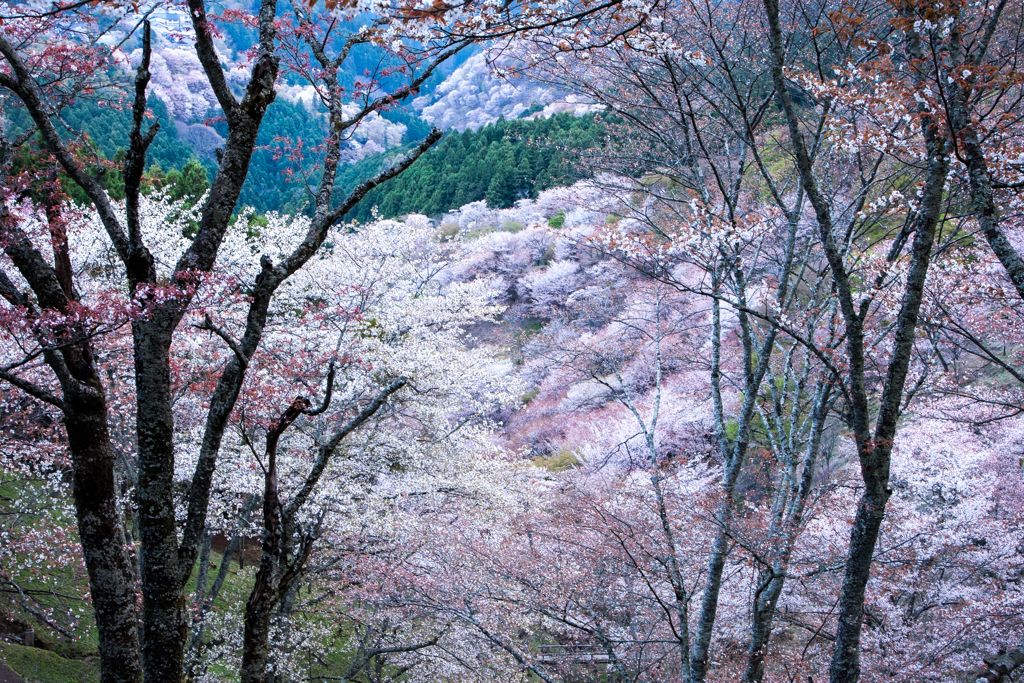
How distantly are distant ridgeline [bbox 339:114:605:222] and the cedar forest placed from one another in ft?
52.4

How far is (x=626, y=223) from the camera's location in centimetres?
Result: 658

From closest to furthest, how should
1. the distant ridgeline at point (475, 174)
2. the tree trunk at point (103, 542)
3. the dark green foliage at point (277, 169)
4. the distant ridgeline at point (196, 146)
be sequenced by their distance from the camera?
the tree trunk at point (103, 542) < the distant ridgeline at point (196, 146) < the distant ridgeline at point (475, 174) < the dark green foliage at point (277, 169)

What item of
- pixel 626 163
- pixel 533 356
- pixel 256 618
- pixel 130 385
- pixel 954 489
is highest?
pixel 533 356

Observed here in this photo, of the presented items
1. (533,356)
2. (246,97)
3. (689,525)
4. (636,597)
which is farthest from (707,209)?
(533,356)

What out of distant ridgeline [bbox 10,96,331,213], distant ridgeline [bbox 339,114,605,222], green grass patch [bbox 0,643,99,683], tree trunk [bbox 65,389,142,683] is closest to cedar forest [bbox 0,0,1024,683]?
tree trunk [bbox 65,389,142,683]

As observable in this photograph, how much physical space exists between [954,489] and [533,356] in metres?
13.6

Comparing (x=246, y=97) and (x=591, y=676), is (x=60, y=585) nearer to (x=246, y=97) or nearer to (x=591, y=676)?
A: (x=591, y=676)

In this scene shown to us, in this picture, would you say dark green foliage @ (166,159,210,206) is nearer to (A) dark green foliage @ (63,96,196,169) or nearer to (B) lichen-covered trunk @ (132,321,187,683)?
(A) dark green foliage @ (63,96,196,169)

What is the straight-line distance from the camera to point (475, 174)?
115 feet

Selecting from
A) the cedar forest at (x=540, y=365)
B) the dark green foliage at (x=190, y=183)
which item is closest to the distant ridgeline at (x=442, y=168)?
the dark green foliage at (x=190, y=183)

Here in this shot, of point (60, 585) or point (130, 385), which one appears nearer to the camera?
point (130, 385)

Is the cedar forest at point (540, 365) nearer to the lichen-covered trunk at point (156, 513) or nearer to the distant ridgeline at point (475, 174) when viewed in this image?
the lichen-covered trunk at point (156, 513)

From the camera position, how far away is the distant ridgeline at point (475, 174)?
32219 millimetres

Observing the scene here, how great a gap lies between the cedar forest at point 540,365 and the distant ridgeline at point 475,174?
16.0 meters
